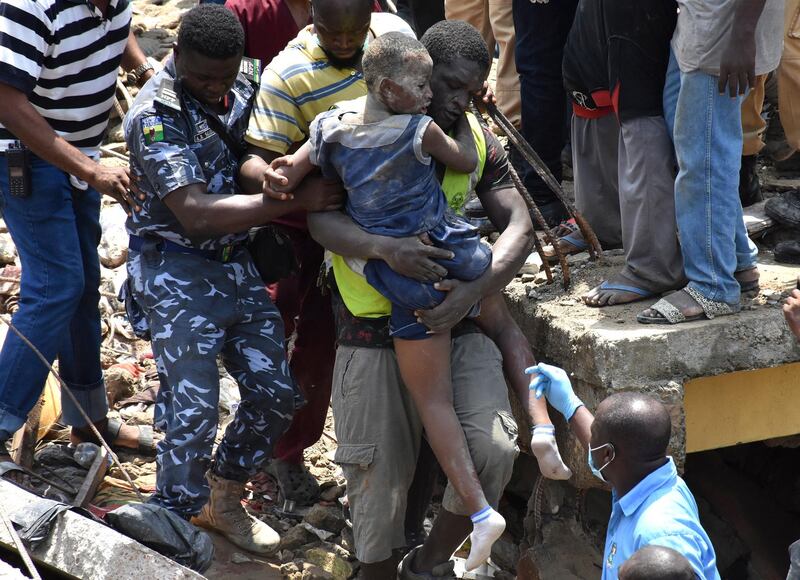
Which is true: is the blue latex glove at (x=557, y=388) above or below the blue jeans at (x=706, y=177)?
below

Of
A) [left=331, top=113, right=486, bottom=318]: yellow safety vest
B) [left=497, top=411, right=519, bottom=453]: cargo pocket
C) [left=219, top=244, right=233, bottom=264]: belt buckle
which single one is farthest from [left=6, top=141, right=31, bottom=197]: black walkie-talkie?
[left=497, top=411, right=519, bottom=453]: cargo pocket

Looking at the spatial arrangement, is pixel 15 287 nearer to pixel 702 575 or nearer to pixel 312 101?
pixel 312 101

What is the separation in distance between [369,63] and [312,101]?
50 cm

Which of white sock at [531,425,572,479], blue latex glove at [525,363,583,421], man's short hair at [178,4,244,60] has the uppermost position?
man's short hair at [178,4,244,60]

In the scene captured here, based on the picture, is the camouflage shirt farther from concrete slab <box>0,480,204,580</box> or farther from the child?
concrete slab <box>0,480,204,580</box>

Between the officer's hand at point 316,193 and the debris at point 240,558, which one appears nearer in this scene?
the officer's hand at point 316,193

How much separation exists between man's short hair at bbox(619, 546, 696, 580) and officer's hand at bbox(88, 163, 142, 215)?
221 cm

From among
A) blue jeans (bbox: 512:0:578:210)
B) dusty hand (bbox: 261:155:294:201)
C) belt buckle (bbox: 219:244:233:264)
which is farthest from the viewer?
blue jeans (bbox: 512:0:578:210)

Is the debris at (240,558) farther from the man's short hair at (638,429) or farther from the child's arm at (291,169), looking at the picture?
the man's short hair at (638,429)

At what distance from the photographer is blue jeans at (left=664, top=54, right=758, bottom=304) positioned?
382 centimetres

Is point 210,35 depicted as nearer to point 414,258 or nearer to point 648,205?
point 414,258

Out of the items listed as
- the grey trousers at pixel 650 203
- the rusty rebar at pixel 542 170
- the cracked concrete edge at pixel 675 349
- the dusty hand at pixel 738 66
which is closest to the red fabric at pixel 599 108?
the grey trousers at pixel 650 203

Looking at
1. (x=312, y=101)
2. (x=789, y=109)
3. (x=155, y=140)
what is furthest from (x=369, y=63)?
(x=789, y=109)

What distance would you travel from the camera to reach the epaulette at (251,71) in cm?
401
